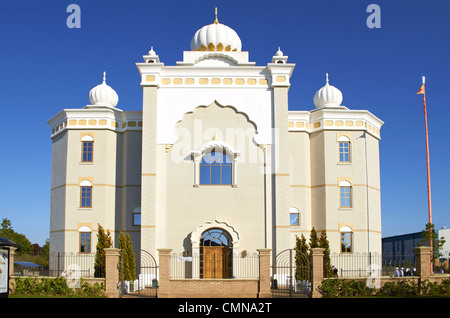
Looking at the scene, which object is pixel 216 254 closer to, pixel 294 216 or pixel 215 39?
pixel 294 216

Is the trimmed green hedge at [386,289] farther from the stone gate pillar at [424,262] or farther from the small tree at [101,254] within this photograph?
the small tree at [101,254]

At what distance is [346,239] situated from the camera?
90.5 ft

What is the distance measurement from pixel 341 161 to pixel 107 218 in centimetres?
1255

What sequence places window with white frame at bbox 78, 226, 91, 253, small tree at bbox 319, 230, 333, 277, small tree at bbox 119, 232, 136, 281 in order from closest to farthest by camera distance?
small tree at bbox 119, 232, 136, 281
small tree at bbox 319, 230, 333, 277
window with white frame at bbox 78, 226, 91, 253

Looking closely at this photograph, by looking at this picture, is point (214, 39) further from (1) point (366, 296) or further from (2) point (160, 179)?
(1) point (366, 296)

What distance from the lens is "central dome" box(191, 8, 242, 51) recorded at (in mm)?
28578

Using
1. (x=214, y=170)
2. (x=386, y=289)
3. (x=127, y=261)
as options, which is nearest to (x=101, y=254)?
(x=127, y=261)

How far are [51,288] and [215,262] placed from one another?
298 inches

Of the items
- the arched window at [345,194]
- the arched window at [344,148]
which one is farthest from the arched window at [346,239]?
the arched window at [344,148]

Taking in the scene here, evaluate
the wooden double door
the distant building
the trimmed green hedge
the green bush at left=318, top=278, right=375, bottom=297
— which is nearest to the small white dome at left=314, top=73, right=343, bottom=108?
the wooden double door

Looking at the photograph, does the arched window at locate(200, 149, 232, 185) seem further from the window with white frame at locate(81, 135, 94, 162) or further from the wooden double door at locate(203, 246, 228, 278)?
the window with white frame at locate(81, 135, 94, 162)

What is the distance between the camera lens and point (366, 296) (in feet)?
66.9

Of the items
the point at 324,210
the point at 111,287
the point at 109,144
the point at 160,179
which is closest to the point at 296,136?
the point at 324,210

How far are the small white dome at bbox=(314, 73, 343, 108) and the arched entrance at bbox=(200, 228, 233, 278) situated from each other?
10002mm
